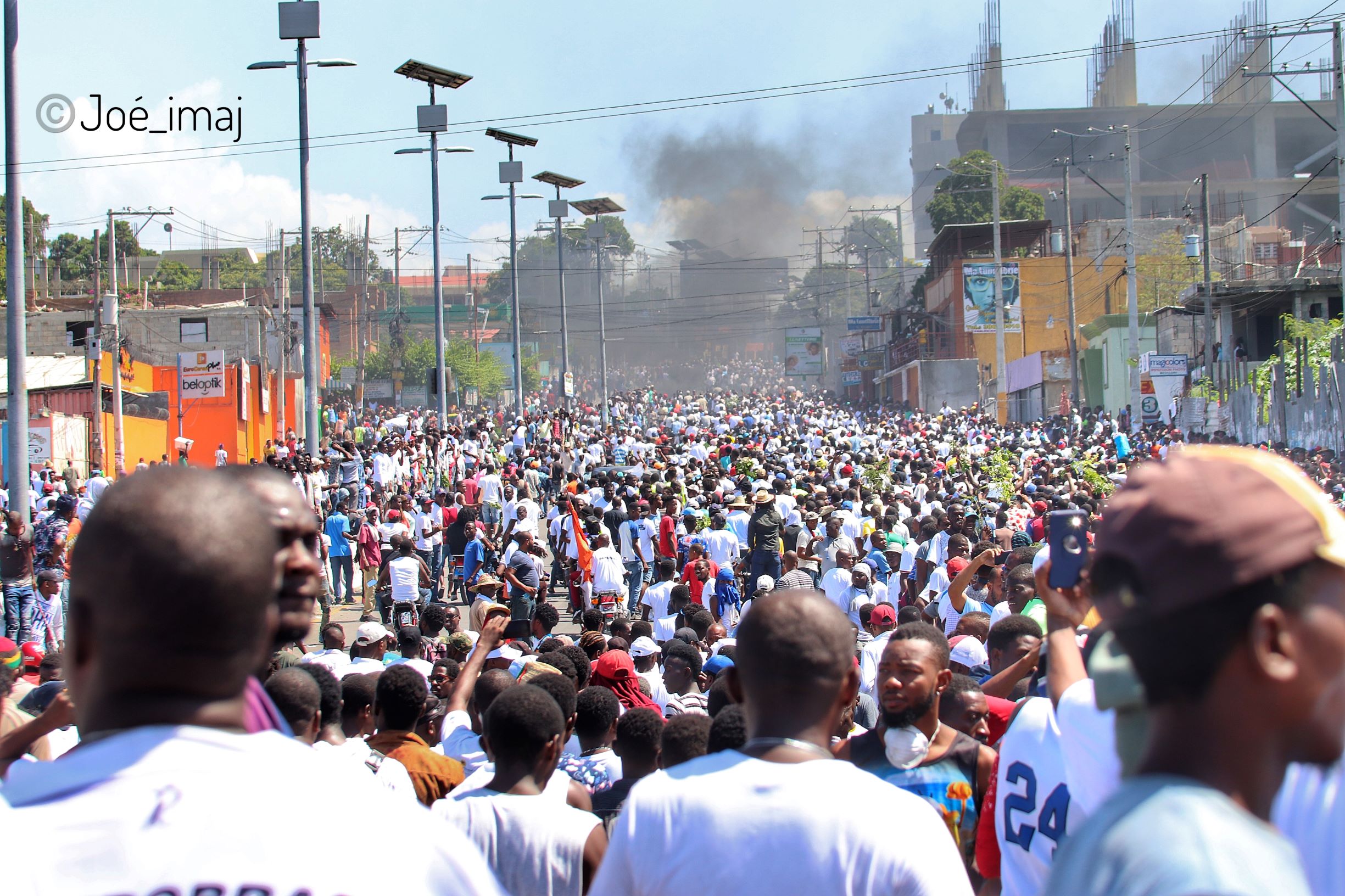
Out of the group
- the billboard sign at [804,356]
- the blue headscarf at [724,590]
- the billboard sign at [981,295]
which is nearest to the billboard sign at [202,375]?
the blue headscarf at [724,590]

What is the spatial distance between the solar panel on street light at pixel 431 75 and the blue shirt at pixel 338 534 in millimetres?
13324

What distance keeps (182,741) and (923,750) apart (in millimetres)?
2469

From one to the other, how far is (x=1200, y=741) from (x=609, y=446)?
31671 mm

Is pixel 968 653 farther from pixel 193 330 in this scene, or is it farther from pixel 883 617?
pixel 193 330

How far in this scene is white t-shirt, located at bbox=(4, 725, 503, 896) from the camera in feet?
4.71

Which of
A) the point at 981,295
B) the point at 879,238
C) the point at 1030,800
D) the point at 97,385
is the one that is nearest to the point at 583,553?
the point at 1030,800

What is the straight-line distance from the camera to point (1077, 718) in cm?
253

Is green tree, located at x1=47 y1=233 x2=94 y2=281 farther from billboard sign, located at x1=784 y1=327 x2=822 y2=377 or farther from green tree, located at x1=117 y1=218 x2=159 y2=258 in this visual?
billboard sign, located at x1=784 y1=327 x2=822 y2=377

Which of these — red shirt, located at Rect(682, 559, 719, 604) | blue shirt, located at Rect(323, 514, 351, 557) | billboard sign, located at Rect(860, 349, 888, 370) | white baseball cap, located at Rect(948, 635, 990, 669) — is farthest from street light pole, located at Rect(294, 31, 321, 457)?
billboard sign, located at Rect(860, 349, 888, 370)

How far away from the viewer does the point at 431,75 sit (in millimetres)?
26062

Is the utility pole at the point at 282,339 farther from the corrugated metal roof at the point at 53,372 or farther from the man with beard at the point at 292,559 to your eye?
the man with beard at the point at 292,559

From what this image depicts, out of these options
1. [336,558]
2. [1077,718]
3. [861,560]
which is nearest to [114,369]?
[336,558]

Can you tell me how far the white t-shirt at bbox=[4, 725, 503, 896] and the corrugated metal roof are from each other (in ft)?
112

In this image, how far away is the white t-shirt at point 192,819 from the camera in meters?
1.44
